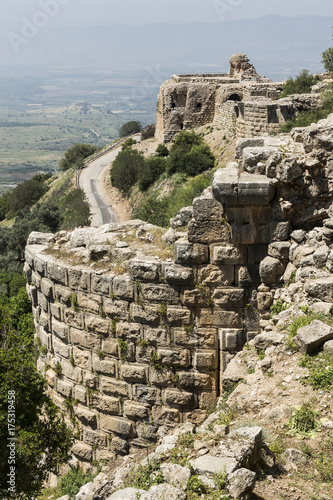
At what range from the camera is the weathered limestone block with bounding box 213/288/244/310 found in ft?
28.4

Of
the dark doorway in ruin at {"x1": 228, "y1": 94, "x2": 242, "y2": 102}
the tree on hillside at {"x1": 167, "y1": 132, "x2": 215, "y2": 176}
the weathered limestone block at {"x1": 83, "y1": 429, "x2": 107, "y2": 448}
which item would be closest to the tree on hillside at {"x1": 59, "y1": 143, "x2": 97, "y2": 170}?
the dark doorway in ruin at {"x1": 228, "y1": 94, "x2": 242, "y2": 102}

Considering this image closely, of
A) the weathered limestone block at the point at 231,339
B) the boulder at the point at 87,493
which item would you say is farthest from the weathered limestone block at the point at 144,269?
the boulder at the point at 87,493

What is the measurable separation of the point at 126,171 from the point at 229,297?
3632 centimetres

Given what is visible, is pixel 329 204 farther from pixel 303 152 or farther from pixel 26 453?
pixel 26 453

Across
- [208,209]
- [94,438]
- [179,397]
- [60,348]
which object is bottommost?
[94,438]

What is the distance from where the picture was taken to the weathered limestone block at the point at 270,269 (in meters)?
8.39

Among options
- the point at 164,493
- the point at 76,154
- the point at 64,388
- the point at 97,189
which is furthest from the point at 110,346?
the point at 76,154

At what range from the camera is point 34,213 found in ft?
135

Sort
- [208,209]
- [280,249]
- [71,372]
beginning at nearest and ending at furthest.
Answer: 1. [280,249]
2. [208,209]
3. [71,372]

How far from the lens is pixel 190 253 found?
8.56m

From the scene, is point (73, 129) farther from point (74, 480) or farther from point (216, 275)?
point (216, 275)

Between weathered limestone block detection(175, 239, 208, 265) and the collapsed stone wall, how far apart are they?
0.05 feet

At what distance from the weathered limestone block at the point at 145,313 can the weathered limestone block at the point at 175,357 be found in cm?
51

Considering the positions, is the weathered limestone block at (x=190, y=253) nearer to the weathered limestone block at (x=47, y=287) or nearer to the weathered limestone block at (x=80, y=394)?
the weathered limestone block at (x=47, y=287)
